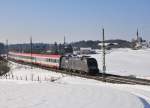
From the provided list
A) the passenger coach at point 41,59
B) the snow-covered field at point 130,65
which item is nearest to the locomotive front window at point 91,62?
the snow-covered field at point 130,65

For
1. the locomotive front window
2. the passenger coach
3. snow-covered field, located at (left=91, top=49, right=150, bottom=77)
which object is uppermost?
the locomotive front window

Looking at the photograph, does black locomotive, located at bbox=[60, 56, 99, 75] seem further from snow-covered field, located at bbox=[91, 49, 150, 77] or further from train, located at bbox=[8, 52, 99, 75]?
snow-covered field, located at bbox=[91, 49, 150, 77]

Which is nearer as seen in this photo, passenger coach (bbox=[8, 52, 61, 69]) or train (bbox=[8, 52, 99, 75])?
train (bbox=[8, 52, 99, 75])

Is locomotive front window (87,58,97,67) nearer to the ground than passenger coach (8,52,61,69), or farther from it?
farther from it

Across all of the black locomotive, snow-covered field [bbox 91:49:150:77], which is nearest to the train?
the black locomotive

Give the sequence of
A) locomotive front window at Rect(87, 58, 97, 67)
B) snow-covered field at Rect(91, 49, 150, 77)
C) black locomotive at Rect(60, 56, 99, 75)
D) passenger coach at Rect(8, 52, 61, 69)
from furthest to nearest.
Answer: passenger coach at Rect(8, 52, 61, 69) < snow-covered field at Rect(91, 49, 150, 77) < black locomotive at Rect(60, 56, 99, 75) < locomotive front window at Rect(87, 58, 97, 67)

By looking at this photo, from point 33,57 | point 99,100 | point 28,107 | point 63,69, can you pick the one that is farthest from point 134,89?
point 33,57

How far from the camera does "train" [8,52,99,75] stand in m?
58.4

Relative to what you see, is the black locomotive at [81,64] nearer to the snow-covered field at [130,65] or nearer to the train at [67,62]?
the train at [67,62]

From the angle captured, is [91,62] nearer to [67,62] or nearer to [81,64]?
[81,64]

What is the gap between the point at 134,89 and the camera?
3778 cm

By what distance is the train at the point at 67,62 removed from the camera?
5840 centimetres

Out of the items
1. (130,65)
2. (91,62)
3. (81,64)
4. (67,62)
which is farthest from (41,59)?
(91,62)

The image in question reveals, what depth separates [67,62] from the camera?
67812 millimetres
